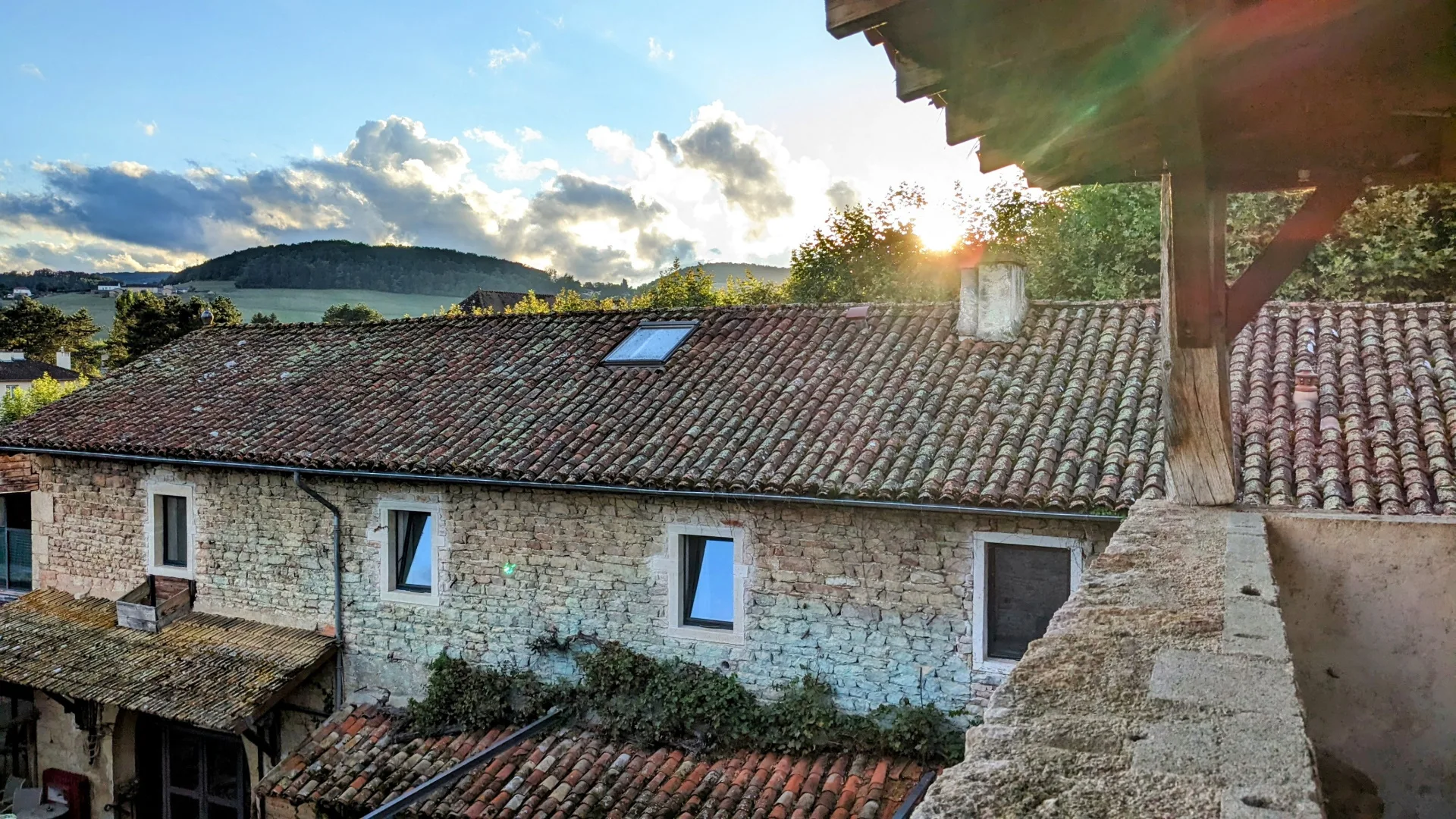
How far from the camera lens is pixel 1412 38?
8.25 ft

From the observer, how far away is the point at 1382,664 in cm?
265

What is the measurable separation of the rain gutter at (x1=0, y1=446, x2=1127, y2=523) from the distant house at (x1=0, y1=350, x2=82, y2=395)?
4614 cm

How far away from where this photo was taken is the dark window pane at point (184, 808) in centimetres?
1200

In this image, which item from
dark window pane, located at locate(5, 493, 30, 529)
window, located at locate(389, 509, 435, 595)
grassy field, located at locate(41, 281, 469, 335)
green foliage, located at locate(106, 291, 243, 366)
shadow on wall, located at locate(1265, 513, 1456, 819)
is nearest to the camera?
shadow on wall, located at locate(1265, 513, 1456, 819)

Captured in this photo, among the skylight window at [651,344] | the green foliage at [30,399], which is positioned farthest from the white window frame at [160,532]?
the green foliage at [30,399]

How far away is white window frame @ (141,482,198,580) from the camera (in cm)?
1138

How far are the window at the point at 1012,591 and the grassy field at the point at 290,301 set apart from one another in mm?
66506

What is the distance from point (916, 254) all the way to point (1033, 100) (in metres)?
25.3

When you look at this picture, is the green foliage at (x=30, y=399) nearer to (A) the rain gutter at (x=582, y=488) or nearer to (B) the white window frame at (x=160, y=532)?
(B) the white window frame at (x=160, y=532)

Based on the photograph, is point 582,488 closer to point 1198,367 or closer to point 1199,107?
point 1198,367

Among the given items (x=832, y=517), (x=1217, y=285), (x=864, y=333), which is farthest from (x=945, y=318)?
(x=1217, y=285)

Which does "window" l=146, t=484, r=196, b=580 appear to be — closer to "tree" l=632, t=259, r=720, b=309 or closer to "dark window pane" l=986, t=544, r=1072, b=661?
"dark window pane" l=986, t=544, r=1072, b=661

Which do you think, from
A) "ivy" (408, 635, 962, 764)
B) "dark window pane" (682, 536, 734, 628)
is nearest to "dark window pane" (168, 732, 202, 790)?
"ivy" (408, 635, 962, 764)

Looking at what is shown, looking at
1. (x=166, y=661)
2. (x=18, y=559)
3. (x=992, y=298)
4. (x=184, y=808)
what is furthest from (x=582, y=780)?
(x=18, y=559)
